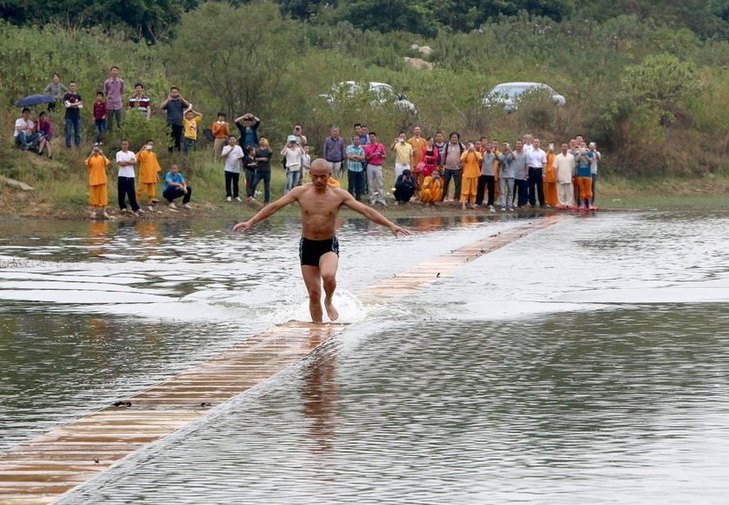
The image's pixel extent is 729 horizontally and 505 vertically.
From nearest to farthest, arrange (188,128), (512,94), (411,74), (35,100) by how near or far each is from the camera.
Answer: (35,100) → (188,128) → (512,94) → (411,74)

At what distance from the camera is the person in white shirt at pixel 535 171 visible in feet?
127

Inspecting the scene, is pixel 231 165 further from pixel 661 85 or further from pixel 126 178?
pixel 661 85

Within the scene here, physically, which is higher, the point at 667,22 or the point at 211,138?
the point at 667,22

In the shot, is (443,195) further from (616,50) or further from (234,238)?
(616,50)

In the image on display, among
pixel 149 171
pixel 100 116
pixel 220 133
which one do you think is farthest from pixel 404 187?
pixel 100 116

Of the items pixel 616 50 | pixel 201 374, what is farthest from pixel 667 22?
pixel 201 374

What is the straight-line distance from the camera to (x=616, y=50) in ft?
214

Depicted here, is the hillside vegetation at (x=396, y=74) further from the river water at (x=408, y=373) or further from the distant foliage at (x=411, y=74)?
the river water at (x=408, y=373)

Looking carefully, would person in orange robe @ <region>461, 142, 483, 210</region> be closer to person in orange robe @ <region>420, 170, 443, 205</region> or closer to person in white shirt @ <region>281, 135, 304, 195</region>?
person in orange robe @ <region>420, 170, 443, 205</region>

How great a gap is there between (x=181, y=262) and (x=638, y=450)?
14.0 metres

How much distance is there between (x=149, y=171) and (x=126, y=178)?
124cm

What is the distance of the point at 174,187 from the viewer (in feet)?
115

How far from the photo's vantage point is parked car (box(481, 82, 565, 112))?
1955 inches

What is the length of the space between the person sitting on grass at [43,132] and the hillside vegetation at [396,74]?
1.78ft
